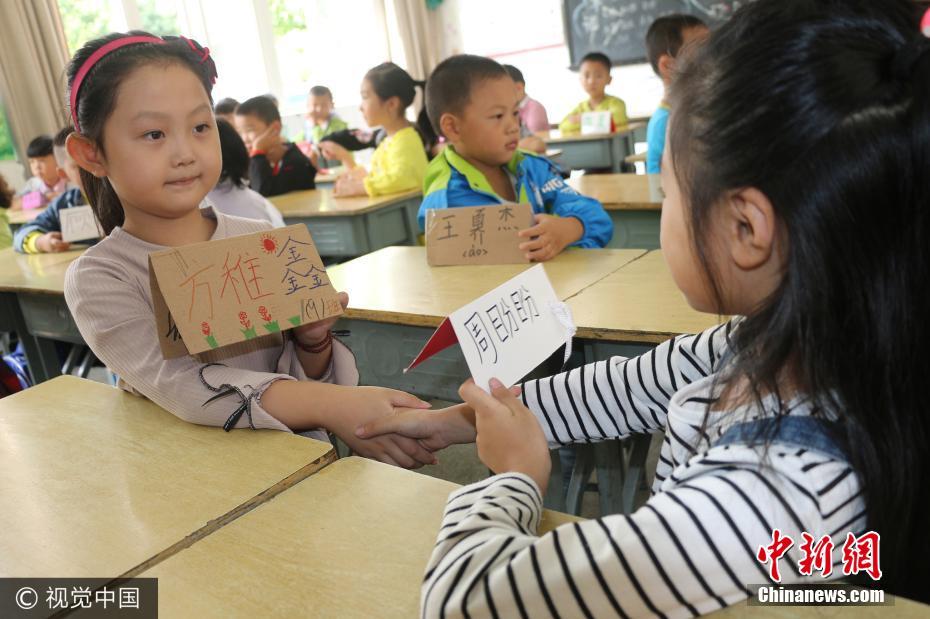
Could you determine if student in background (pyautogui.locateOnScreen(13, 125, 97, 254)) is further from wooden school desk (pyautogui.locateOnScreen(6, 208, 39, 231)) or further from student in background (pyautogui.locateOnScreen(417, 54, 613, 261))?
student in background (pyautogui.locateOnScreen(417, 54, 613, 261))

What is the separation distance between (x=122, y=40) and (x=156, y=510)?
2.59 ft

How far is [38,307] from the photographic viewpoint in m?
2.69

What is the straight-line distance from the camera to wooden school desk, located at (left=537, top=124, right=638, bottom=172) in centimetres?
538

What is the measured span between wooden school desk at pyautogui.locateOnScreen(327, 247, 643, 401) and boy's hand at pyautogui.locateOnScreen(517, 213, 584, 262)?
0.03 m

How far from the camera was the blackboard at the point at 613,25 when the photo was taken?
7.62 m

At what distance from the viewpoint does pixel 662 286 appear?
1.66 m

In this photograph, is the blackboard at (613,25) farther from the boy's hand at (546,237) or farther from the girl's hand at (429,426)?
the girl's hand at (429,426)

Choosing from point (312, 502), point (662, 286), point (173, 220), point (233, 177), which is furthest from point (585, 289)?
point (233, 177)

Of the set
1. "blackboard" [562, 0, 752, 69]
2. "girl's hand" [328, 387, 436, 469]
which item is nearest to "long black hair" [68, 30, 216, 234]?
"girl's hand" [328, 387, 436, 469]

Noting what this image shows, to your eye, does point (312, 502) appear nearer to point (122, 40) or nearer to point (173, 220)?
point (173, 220)

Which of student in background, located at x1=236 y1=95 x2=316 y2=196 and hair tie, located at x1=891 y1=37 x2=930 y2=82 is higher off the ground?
hair tie, located at x1=891 y1=37 x2=930 y2=82

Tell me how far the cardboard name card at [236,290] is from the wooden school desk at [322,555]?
269 millimetres

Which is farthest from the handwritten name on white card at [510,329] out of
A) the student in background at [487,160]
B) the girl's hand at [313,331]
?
the student in background at [487,160]

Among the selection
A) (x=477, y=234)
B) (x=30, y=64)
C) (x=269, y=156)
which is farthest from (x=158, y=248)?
(x=30, y=64)
